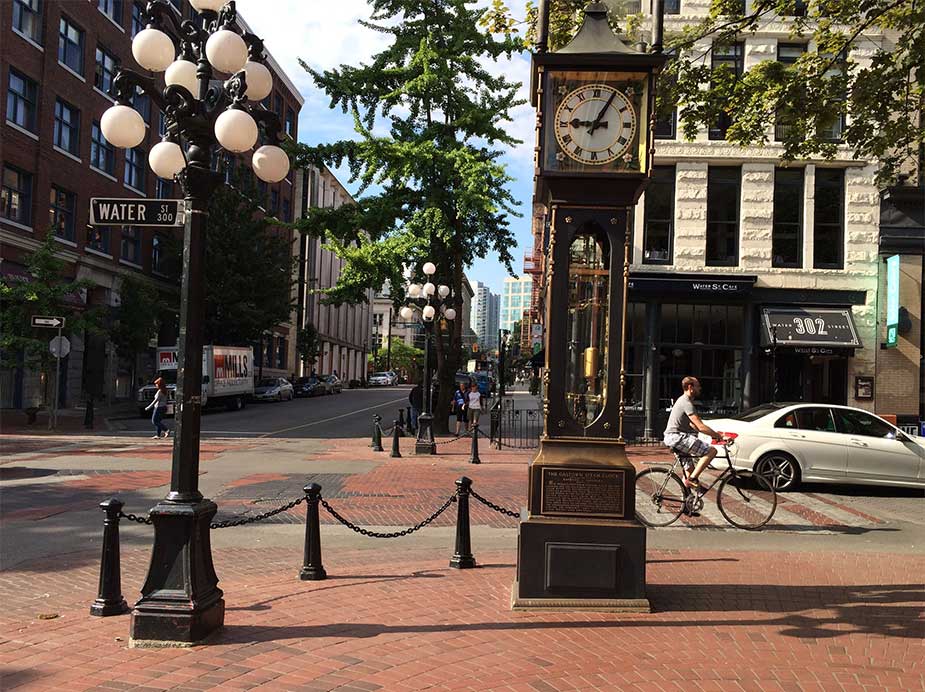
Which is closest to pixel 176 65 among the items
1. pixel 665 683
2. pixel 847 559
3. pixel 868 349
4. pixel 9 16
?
pixel 665 683

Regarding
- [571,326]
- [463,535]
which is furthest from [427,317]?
[571,326]

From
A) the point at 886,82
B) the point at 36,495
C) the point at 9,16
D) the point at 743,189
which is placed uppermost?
the point at 9,16

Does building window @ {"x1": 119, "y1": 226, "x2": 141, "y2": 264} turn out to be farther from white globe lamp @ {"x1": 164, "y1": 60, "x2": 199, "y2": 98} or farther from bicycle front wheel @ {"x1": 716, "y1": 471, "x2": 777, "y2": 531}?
white globe lamp @ {"x1": 164, "y1": 60, "x2": 199, "y2": 98}

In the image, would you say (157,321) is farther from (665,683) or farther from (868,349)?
(665,683)

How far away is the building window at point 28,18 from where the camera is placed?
28781mm

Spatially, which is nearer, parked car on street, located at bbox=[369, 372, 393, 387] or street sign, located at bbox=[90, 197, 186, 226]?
street sign, located at bbox=[90, 197, 186, 226]

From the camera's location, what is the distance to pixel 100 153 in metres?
35.7

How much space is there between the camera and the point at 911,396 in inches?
855

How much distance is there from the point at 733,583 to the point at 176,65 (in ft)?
20.8

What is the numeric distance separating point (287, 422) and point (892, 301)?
68.1 feet

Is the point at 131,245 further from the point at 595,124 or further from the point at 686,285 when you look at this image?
the point at 595,124

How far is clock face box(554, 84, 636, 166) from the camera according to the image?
6.64 m

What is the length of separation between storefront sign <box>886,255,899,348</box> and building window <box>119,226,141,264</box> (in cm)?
3191

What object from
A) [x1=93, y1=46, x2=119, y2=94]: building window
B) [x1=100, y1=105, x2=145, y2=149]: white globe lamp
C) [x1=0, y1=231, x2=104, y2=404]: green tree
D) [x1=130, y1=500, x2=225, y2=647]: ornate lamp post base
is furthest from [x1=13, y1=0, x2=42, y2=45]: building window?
[x1=130, y1=500, x2=225, y2=647]: ornate lamp post base
